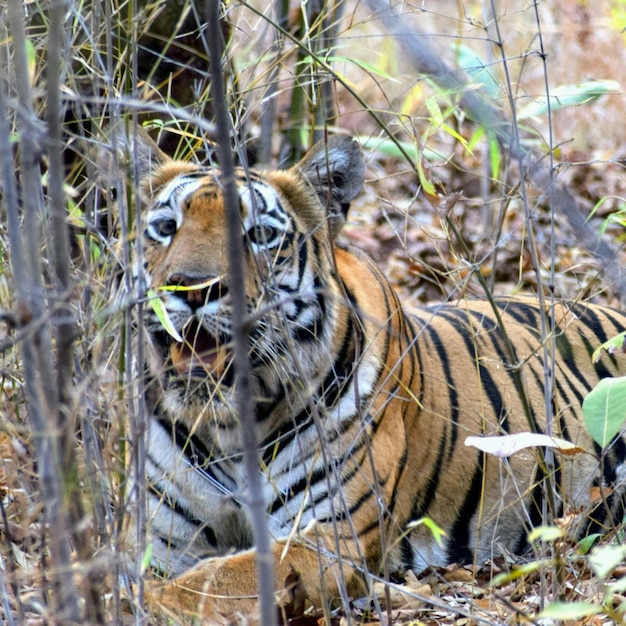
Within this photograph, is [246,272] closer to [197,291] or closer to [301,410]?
[197,291]

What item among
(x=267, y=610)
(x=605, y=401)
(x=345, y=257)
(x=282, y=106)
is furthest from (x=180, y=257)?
(x=282, y=106)

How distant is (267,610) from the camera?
55.8 inches

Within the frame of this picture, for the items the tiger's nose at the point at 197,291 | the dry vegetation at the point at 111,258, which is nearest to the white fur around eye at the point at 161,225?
the dry vegetation at the point at 111,258

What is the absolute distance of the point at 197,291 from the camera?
2.77 metres

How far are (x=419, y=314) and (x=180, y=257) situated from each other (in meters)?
1.29

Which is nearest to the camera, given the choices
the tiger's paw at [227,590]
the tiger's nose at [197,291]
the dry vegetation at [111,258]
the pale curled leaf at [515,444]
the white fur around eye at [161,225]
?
the dry vegetation at [111,258]

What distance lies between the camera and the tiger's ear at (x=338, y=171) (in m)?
3.21

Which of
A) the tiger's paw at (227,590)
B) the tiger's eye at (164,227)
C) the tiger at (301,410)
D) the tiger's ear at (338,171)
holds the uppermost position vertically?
the tiger's ear at (338,171)

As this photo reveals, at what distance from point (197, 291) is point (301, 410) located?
1.91 ft

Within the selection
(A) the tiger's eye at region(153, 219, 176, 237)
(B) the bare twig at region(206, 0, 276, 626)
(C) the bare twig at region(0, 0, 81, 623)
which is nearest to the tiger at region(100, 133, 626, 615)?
(A) the tiger's eye at region(153, 219, 176, 237)

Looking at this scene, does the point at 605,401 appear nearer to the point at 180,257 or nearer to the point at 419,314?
the point at 180,257

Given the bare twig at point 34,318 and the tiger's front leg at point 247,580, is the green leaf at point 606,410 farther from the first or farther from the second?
the bare twig at point 34,318

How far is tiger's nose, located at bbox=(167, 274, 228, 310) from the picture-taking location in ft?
9.09

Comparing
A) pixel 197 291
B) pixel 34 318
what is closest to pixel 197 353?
pixel 197 291
